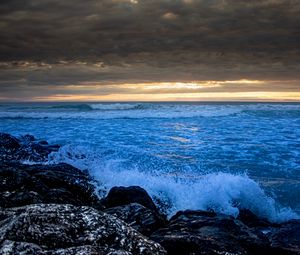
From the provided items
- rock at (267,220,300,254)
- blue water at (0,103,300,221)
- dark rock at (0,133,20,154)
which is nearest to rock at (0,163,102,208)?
blue water at (0,103,300,221)

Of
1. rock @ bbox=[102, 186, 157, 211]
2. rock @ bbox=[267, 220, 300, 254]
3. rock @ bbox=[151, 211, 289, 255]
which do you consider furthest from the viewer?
rock @ bbox=[102, 186, 157, 211]

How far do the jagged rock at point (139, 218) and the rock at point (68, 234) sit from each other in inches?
78.6

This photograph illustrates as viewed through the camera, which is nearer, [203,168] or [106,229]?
[106,229]

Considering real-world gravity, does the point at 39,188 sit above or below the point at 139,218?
above

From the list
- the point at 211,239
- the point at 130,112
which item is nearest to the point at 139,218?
the point at 211,239

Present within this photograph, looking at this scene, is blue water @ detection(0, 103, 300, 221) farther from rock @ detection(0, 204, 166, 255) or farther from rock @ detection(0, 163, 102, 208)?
rock @ detection(0, 204, 166, 255)

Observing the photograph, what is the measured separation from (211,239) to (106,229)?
1.75 metres

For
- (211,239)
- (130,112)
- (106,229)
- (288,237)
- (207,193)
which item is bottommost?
(207,193)

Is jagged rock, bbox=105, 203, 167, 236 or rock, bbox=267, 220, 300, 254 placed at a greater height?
jagged rock, bbox=105, 203, 167, 236

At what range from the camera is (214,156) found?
15.9 meters

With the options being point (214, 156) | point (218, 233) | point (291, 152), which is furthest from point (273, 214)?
point (291, 152)

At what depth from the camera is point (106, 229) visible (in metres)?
3.35

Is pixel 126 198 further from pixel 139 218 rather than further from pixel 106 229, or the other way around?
pixel 106 229

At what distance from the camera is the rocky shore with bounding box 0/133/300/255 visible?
3.10m
